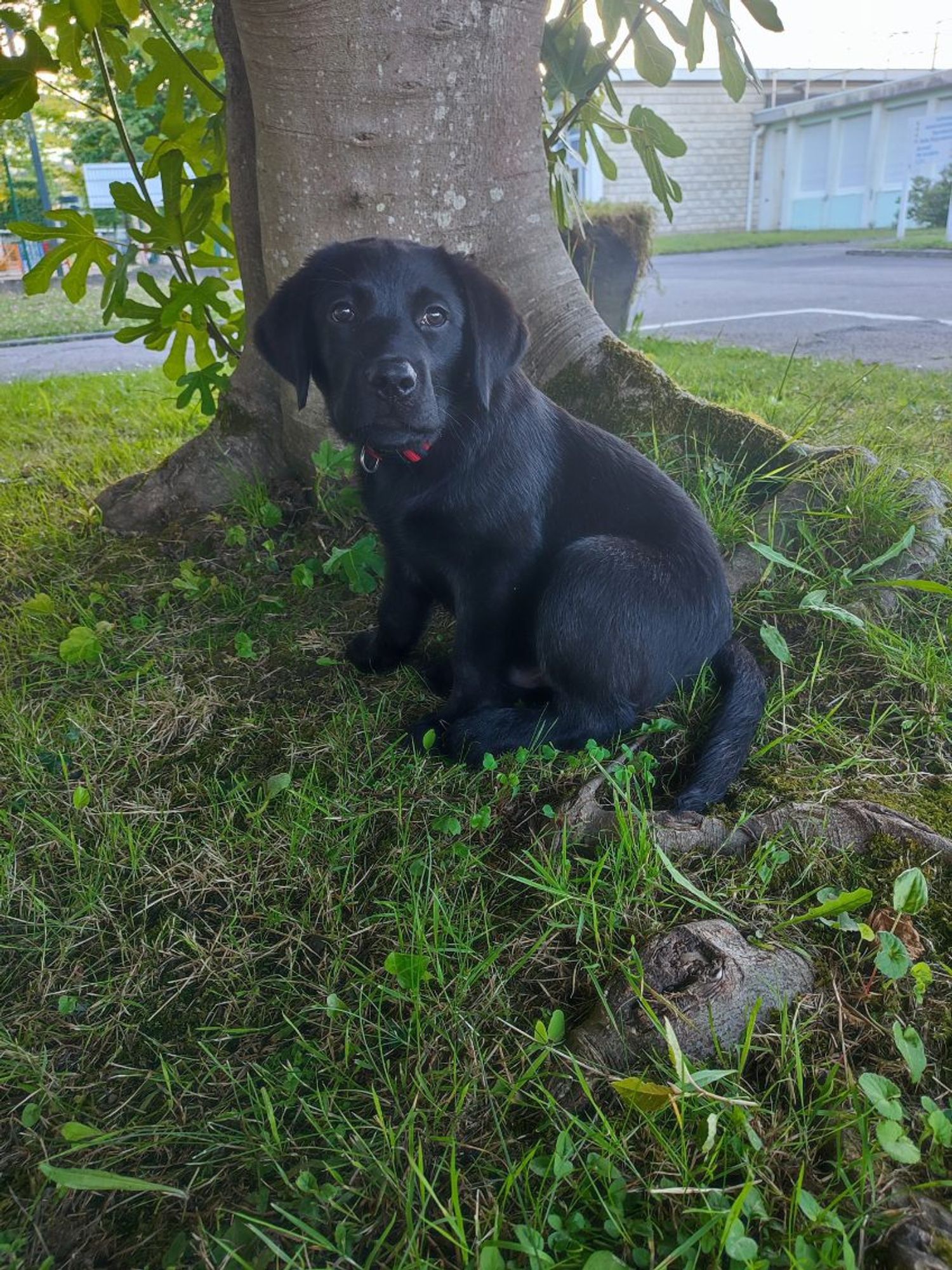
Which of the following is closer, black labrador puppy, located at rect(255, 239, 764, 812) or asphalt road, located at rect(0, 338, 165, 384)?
black labrador puppy, located at rect(255, 239, 764, 812)


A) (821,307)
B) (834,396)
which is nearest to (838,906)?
(834,396)

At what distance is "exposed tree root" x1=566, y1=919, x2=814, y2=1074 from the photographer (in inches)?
51.4

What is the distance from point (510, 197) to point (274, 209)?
785 millimetres

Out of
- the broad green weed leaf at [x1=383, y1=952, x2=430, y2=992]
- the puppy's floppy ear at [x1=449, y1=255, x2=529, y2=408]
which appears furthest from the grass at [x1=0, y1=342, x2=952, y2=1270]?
the puppy's floppy ear at [x1=449, y1=255, x2=529, y2=408]

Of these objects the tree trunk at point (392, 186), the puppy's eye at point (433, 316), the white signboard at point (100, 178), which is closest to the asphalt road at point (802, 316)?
the tree trunk at point (392, 186)

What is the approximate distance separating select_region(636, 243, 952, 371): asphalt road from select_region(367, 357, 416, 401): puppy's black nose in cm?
429

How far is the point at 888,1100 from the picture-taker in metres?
1.17

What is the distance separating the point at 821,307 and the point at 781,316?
34.8 inches

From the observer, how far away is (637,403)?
3.02 m

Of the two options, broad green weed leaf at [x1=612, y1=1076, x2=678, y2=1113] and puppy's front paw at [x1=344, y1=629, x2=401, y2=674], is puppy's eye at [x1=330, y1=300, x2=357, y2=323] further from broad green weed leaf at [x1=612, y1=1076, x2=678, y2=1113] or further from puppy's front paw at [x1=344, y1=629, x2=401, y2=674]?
broad green weed leaf at [x1=612, y1=1076, x2=678, y2=1113]

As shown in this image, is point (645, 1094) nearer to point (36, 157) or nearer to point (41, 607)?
point (41, 607)

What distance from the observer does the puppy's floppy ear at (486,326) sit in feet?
6.68

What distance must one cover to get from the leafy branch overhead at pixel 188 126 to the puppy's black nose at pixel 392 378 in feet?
4.69

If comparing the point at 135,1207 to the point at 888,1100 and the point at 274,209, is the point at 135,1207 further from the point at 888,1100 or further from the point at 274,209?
the point at 274,209
